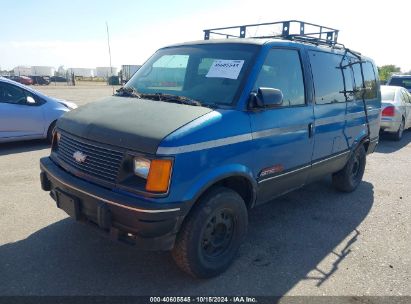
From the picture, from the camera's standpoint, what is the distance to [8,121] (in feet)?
24.6

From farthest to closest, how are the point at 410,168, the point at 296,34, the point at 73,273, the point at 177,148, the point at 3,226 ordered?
1. the point at 410,168
2. the point at 296,34
3. the point at 3,226
4. the point at 73,273
5. the point at 177,148

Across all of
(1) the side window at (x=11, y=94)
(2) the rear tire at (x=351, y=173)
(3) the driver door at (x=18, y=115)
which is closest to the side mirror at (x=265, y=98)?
(2) the rear tire at (x=351, y=173)

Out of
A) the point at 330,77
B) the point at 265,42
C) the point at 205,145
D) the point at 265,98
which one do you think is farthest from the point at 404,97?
the point at 205,145

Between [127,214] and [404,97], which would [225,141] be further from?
[404,97]

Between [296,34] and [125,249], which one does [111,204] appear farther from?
[296,34]

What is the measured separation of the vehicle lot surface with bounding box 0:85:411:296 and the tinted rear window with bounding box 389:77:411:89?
1116 cm

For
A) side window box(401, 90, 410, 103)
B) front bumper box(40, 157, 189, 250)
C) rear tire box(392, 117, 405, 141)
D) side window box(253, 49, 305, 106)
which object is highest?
side window box(253, 49, 305, 106)

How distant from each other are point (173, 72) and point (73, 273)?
228 cm

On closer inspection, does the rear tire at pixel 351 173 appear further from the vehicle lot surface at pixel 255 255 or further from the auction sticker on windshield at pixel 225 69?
the auction sticker on windshield at pixel 225 69

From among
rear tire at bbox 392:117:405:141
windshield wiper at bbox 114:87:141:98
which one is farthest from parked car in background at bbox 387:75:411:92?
windshield wiper at bbox 114:87:141:98

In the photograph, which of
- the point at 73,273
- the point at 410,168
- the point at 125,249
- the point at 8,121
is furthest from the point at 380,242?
the point at 8,121

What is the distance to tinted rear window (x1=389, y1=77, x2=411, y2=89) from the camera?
1450 centimetres

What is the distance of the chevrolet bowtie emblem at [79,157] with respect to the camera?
3056 mm

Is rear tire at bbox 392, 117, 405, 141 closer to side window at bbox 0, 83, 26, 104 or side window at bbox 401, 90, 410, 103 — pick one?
side window at bbox 401, 90, 410, 103
